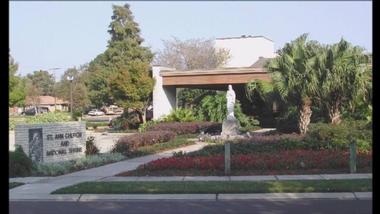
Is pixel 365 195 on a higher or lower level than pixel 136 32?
lower

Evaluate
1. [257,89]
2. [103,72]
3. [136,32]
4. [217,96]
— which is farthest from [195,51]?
[257,89]

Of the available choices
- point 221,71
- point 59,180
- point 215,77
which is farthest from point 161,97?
point 59,180

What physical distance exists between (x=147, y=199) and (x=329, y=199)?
375cm

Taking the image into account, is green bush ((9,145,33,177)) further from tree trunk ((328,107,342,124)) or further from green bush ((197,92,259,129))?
green bush ((197,92,259,129))

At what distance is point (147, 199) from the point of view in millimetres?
11406

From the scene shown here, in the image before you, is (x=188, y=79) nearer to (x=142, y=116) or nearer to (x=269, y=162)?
(x=142, y=116)

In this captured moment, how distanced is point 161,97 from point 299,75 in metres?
16.2

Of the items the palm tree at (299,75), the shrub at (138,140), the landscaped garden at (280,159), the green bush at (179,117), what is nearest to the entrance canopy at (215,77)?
the green bush at (179,117)

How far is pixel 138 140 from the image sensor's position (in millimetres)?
23172

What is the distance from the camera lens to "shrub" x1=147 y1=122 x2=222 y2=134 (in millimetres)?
30766

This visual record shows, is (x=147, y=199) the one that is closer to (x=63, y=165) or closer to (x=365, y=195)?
(x=365, y=195)

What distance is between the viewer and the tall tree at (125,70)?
128ft

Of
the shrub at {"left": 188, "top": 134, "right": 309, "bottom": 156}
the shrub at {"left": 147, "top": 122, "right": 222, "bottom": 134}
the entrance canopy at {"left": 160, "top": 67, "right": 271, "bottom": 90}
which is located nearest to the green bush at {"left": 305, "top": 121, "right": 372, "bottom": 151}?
the shrub at {"left": 188, "top": 134, "right": 309, "bottom": 156}
